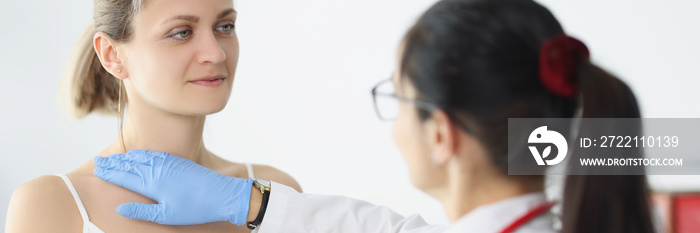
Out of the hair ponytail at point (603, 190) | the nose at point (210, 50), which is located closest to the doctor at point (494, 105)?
the hair ponytail at point (603, 190)

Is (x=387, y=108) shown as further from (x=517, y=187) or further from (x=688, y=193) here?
(x=688, y=193)

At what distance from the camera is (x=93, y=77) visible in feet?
5.74

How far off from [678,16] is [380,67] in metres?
1.33

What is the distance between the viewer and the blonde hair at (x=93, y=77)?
157cm

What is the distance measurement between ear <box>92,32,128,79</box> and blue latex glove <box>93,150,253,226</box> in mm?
185

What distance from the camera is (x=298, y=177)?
3506 mm

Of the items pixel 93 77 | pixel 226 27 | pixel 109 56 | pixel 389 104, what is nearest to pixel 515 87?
pixel 389 104

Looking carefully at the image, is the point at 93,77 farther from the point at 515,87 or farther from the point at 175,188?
the point at 515,87

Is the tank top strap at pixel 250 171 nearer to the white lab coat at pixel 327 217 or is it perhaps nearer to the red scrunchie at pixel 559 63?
the white lab coat at pixel 327 217

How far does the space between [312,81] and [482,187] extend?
2.45 meters

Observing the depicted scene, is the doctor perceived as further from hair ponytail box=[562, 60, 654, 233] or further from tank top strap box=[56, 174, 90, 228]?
tank top strap box=[56, 174, 90, 228]

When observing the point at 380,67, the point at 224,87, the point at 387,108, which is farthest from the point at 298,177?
the point at 387,108

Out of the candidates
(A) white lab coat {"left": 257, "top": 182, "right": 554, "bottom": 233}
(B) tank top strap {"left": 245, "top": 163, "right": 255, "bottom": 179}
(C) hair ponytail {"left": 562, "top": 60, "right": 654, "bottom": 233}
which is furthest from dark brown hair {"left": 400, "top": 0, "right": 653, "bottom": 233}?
(B) tank top strap {"left": 245, "top": 163, "right": 255, "bottom": 179}

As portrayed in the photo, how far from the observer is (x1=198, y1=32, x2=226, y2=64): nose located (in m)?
1.54
